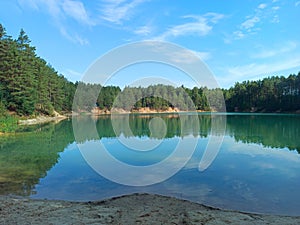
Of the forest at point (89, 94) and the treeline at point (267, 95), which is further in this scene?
the treeline at point (267, 95)

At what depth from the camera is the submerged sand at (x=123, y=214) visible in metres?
4.88

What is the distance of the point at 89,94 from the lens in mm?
80062

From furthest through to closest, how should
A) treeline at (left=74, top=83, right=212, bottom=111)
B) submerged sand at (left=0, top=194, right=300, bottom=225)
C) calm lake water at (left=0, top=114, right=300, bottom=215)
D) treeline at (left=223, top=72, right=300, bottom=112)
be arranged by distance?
1. treeline at (left=74, top=83, right=212, bottom=111)
2. treeline at (left=223, top=72, right=300, bottom=112)
3. calm lake water at (left=0, top=114, right=300, bottom=215)
4. submerged sand at (left=0, top=194, right=300, bottom=225)

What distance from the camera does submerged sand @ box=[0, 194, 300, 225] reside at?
16.0 feet

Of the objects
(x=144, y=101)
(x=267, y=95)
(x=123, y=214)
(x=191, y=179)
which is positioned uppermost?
(x=267, y=95)

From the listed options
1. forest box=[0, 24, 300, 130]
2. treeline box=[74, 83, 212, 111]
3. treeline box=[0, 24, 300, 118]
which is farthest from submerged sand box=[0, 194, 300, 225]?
treeline box=[74, 83, 212, 111]

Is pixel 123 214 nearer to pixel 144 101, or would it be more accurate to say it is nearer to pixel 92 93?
pixel 92 93

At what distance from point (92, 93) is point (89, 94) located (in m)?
1.87

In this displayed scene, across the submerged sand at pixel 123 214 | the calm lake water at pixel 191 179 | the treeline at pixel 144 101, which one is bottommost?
the calm lake water at pixel 191 179

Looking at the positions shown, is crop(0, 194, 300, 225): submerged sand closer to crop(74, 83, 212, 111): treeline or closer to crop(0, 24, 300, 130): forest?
crop(0, 24, 300, 130): forest

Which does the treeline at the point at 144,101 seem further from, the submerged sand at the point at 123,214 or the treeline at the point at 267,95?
the submerged sand at the point at 123,214

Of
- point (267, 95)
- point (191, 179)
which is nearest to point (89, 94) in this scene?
point (267, 95)

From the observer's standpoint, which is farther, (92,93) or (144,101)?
(144,101)

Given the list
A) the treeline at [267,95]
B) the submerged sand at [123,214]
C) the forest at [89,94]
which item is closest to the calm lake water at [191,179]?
the submerged sand at [123,214]
